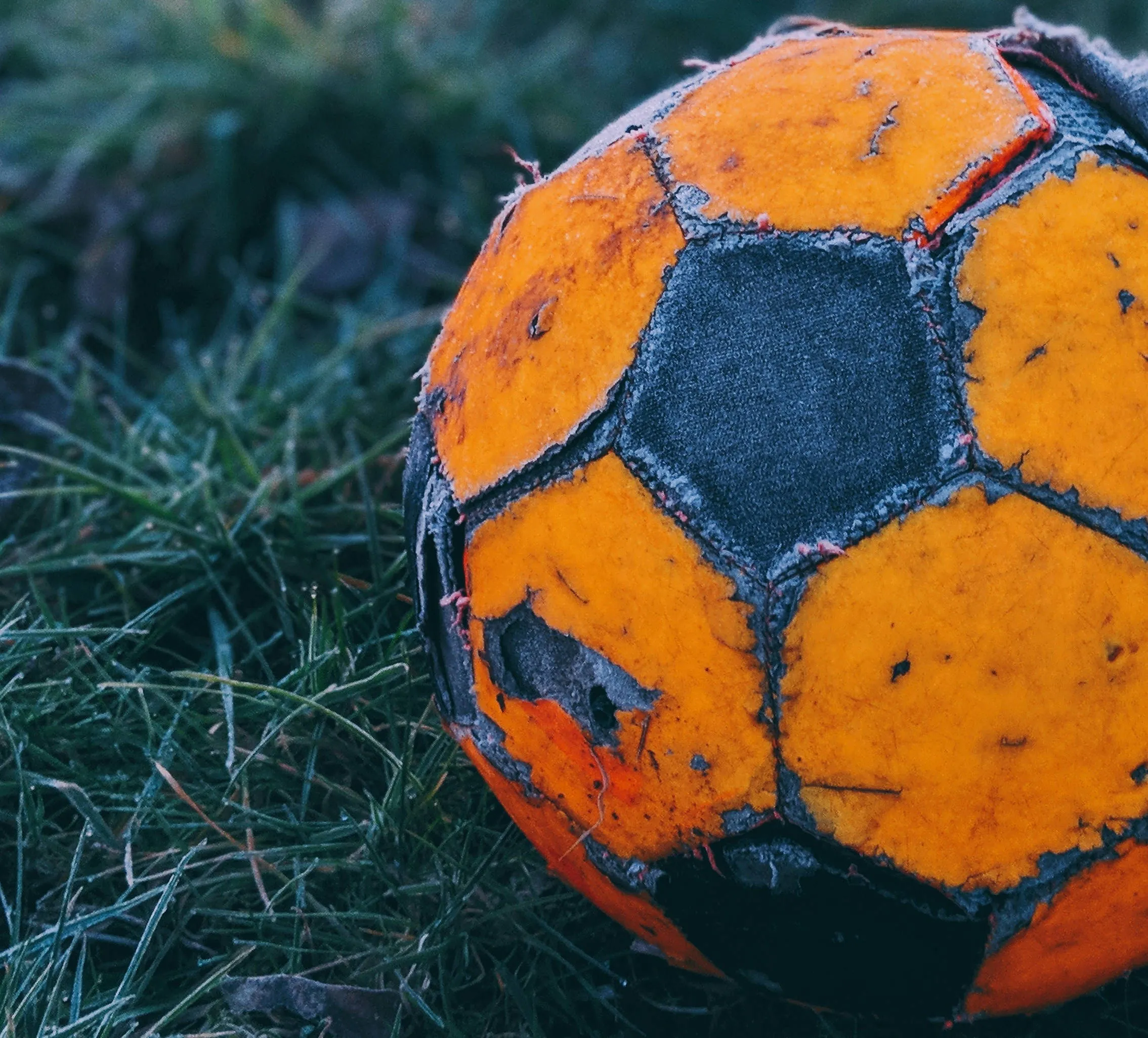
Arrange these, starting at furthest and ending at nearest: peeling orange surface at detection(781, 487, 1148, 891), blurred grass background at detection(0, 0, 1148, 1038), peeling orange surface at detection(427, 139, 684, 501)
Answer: blurred grass background at detection(0, 0, 1148, 1038) < peeling orange surface at detection(427, 139, 684, 501) < peeling orange surface at detection(781, 487, 1148, 891)

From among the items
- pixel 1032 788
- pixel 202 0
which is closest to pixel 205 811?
pixel 1032 788

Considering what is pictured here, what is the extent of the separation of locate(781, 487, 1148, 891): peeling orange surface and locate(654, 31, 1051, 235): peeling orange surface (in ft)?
1.12

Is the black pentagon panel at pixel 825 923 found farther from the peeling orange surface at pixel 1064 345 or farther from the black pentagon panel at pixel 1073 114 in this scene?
the black pentagon panel at pixel 1073 114

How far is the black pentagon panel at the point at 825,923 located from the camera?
129 cm

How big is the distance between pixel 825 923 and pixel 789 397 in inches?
22.7

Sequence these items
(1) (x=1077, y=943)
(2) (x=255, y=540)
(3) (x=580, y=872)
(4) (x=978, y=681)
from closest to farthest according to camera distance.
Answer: (4) (x=978, y=681), (1) (x=1077, y=943), (3) (x=580, y=872), (2) (x=255, y=540)

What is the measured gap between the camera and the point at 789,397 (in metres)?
1.25

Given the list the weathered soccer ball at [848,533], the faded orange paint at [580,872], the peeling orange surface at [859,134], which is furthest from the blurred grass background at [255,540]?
the peeling orange surface at [859,134]

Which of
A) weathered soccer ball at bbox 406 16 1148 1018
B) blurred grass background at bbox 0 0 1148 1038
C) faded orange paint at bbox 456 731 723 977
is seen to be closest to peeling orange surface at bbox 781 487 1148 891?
weathered soccer ball at bbox 406 16 1148 1018

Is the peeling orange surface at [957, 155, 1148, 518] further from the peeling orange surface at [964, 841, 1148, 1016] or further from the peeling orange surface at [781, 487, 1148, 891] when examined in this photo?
the peeling orange surface at [964, 841, 1148, 1016]

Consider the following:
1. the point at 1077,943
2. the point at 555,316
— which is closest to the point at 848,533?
the point at 555,316

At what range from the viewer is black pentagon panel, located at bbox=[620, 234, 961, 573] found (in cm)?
122

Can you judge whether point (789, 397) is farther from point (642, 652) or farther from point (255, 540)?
point (255, 540)

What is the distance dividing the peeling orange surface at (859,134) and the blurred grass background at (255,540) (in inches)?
34.0
